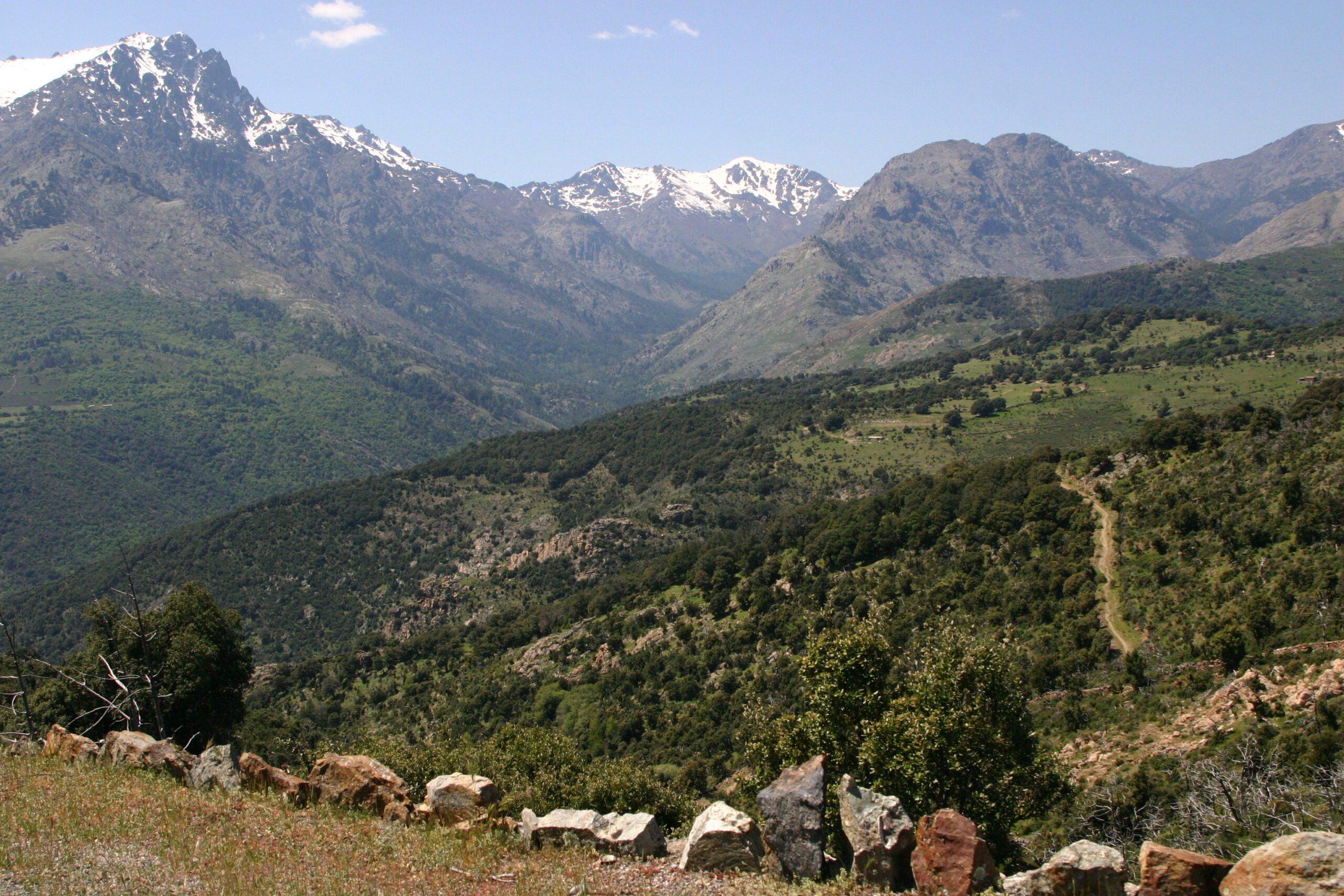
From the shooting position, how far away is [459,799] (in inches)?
930

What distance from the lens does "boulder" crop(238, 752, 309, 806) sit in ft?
79.8

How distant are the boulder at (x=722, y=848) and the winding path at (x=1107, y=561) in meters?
37.5

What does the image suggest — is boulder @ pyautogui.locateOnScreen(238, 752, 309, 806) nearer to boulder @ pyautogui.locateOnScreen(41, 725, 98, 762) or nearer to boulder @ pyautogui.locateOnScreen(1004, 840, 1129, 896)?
boulder @ pyautogui.locateOnScreen(41, 725, 98, 762)

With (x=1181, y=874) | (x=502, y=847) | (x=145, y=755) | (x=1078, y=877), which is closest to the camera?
(x=1181, y=874)

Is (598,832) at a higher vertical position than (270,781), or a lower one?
lower

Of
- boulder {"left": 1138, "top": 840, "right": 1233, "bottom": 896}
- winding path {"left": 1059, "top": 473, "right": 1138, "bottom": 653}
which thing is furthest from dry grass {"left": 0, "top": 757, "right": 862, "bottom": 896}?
winding path {"left": 1059, "top": 473, "right": 1138, "bottom": 653}

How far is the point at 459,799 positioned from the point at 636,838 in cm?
562

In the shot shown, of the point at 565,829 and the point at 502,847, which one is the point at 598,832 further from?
the point at 502,847

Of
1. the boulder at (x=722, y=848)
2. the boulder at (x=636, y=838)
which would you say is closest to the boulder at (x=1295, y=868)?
A: the boulder at (x=722, y=848)

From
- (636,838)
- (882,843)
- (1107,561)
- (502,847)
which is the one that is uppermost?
(882,843)

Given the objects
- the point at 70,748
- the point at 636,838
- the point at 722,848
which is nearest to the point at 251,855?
the point at 636,838

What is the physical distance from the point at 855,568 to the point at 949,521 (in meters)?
9.97

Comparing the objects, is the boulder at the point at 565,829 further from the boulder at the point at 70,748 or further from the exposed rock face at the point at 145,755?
the boulder at the point at 70,748

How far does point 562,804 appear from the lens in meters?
30.6
